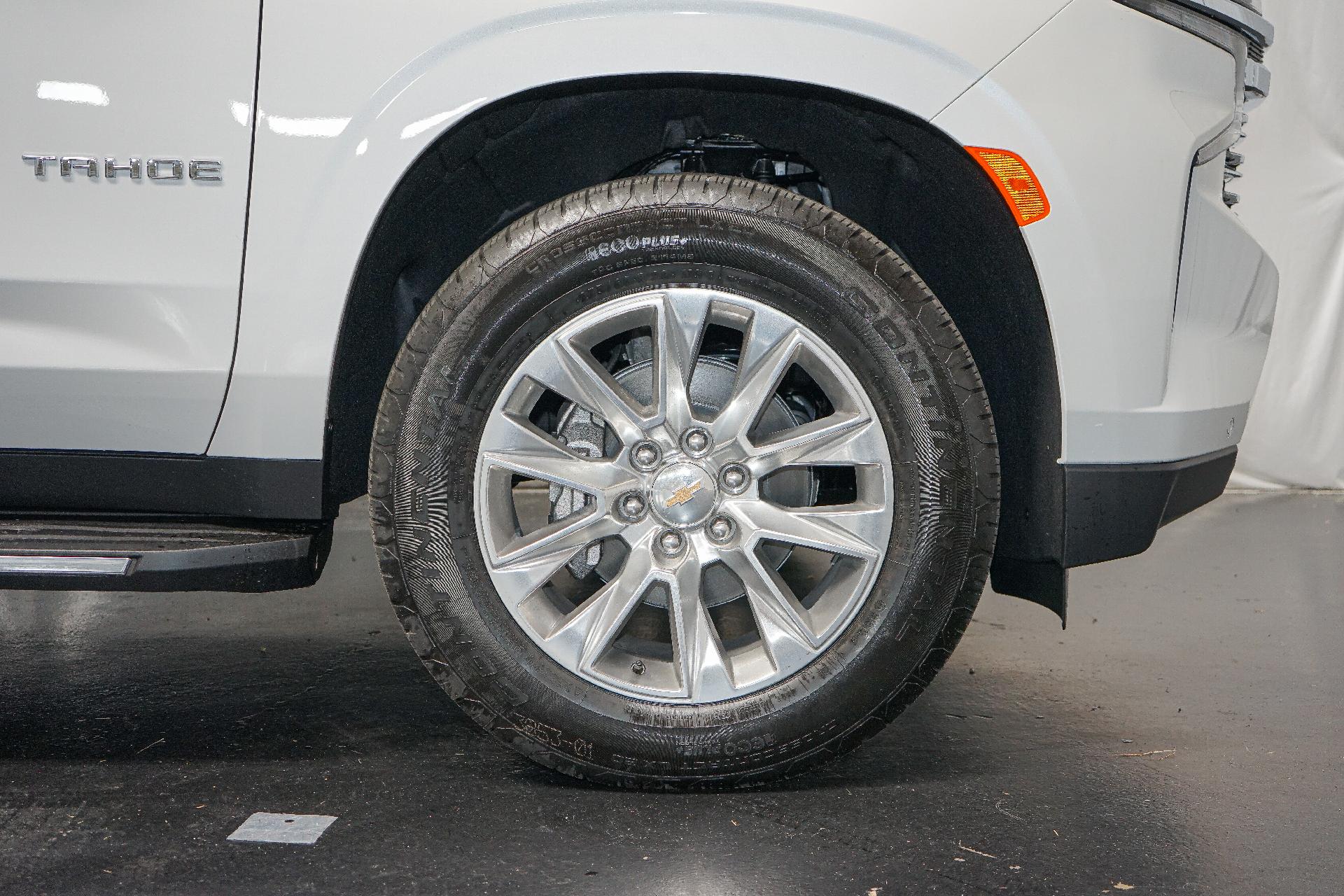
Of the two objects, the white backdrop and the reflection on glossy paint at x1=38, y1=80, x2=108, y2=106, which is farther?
the white backdrop

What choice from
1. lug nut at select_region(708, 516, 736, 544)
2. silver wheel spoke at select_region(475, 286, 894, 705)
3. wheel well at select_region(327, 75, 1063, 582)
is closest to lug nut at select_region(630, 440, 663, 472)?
silver wheel spoke at select_region(475, 286, 894, 705)

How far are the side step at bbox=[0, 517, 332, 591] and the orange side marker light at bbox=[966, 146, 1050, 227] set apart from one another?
3.95 ft

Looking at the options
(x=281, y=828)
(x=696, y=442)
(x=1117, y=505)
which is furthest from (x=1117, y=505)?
(x=281, y=828)

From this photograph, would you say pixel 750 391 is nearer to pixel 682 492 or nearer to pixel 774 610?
pixel 682 492

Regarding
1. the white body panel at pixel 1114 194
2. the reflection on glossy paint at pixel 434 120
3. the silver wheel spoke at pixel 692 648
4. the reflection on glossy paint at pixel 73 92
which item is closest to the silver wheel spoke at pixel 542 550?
the silver wheel spoke at pixel 692 648

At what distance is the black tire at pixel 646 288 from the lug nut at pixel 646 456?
9.0 inches

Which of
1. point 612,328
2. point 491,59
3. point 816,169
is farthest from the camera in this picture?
point 816,169

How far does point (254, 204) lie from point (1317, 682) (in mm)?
2287

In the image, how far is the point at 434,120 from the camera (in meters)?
1.59

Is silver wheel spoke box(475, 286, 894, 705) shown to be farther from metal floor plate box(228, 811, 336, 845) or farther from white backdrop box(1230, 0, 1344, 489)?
white backdrop box(1230, 0, 1344, 489)

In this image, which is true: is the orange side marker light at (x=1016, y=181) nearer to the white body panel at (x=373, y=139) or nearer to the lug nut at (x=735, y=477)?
the white body panel at (x=373, y=139)

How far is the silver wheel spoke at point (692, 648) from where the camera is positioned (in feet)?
5.46

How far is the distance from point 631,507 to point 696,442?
142 millimetres

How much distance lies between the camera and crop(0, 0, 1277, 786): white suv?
5.17ft
